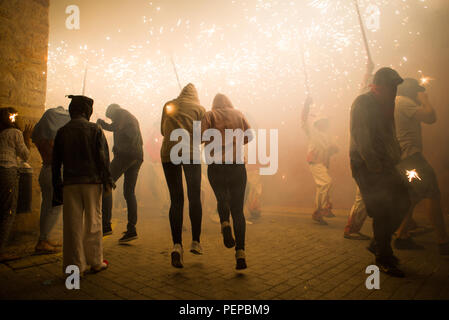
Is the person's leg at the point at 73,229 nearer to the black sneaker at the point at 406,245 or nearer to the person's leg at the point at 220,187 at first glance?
the person's leg at the point at 220,187

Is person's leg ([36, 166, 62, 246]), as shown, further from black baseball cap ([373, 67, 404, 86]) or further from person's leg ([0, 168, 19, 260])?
black baseball cap ([373, 67, 404, 86])

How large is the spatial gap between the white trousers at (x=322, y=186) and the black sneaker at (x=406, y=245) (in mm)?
2301

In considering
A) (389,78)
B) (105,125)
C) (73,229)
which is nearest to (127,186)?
(105,125)

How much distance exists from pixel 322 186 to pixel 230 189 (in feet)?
13.1

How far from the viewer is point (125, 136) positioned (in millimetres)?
4582

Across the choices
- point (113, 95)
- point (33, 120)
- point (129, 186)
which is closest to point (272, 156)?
point (129, 186)

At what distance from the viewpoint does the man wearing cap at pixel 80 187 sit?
111 inches

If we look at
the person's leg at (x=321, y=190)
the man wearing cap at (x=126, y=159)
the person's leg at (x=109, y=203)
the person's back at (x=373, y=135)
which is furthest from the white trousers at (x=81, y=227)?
the person's leg at (x=321, y=190)

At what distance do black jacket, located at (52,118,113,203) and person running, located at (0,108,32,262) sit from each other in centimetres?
119

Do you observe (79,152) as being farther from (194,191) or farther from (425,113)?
(425,113)

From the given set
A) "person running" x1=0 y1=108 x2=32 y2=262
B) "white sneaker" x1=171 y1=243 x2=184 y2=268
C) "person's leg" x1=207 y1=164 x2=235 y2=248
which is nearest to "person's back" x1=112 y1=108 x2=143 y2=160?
"person running" x1=0 y1=108 x2=32 y2=262

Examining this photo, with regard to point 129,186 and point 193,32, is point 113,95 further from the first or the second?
point 129,186
